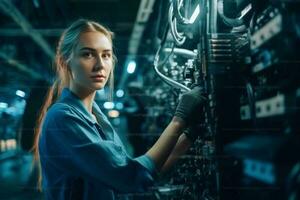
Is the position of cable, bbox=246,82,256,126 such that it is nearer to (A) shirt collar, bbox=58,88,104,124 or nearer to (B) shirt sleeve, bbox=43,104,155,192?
(B) shirt sleeve, bbox=43,104,155,192

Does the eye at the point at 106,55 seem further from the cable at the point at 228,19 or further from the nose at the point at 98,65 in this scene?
the cable at the point at 228,19

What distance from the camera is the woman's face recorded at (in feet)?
4.98

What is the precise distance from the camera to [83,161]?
4.51 feet

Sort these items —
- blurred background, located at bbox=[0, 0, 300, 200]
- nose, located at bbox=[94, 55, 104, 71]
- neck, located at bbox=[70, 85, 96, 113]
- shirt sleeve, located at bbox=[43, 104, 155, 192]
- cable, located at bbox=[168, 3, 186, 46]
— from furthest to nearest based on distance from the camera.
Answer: cable, located at bbox=[168, 3, 186, 46] → neck, located at bbox=[70, 85, 96, 113] → nose, located at bbox=[94, 55, 104, 71] → shirt sleeve, located at bbox=[43, 104, 155, 192] → blurred background, located at bbox=[0, 0, 300, 200]

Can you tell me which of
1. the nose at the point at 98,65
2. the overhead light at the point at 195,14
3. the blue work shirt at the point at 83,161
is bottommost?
the blue work shirt at the point at 83,161

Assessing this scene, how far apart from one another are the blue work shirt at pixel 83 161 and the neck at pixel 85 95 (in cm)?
10

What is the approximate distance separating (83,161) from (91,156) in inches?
1.6

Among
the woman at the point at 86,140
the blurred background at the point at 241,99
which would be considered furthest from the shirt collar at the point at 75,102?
the blurred background at the point at 241,99

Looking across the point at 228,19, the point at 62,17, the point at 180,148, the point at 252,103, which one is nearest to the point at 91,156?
the point at 180,148

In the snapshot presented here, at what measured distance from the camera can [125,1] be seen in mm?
4715

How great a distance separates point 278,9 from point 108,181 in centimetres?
92

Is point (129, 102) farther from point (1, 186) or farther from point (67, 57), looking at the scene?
point (67, 57)

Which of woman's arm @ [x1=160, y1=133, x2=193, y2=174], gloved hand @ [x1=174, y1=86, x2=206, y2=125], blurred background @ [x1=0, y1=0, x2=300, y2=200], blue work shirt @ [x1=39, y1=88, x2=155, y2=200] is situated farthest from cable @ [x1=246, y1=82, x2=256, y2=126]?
blue work shirt @ [x1=39, y1=88, x2=155, y2=200]

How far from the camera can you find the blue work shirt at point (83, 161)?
4.50 feet
